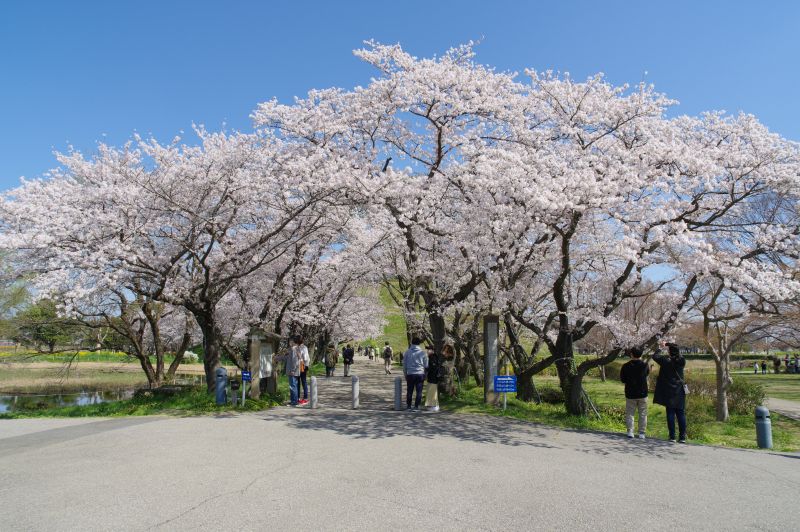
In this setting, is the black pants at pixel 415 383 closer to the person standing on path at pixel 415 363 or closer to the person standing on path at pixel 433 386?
the person standing on path at pixel 415 363

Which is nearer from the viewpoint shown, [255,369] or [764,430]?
[764,430]

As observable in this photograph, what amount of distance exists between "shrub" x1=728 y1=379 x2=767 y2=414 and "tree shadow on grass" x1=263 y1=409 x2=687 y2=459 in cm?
1068

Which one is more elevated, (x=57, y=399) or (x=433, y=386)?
(x=433, y=386)

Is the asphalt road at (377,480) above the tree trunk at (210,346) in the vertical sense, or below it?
below

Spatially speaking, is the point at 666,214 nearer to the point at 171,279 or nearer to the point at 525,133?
the point at 525,133

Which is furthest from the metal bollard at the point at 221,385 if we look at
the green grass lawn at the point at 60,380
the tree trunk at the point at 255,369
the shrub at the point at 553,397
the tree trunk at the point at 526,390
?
the green grass lawn at the point at 60,380

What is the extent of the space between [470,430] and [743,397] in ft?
44.2

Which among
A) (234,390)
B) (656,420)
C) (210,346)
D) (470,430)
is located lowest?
(656,420)

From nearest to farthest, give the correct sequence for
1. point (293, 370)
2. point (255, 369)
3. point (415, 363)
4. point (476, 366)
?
point (415, 363), point (293, 370), point (255, 369), point (476, 366)

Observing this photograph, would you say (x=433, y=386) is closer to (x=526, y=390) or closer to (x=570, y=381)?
(x=570, y=381)

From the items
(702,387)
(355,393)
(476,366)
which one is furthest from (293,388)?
(702,387)

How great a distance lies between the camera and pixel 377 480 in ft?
19.7

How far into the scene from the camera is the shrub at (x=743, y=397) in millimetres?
16938

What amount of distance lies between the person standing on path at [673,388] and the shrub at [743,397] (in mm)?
10180
